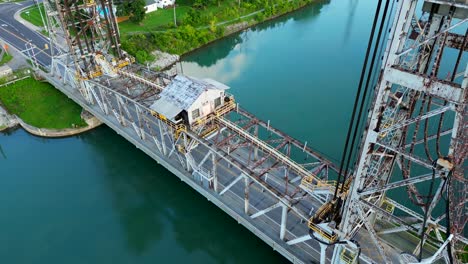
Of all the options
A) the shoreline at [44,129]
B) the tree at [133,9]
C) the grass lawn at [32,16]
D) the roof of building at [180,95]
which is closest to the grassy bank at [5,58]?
the shoreline at [44,129]

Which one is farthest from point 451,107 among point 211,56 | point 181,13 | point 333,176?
point 181,13

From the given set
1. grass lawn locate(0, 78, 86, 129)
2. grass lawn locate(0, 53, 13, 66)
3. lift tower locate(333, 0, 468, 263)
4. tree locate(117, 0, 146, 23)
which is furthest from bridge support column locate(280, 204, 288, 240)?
tree locate(117, 0, 146, 23)

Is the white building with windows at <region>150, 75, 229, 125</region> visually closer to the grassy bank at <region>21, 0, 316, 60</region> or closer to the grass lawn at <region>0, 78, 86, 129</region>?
the grass lawn at <region>0, 78, 86, 129</region>

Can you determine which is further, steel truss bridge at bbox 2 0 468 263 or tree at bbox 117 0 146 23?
tree at bbox 117 0 146 23

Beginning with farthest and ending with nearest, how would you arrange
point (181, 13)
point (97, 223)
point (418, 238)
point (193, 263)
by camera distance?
point (181, 13) < point (97, 223) < point (193, 263) < point (418, 238)

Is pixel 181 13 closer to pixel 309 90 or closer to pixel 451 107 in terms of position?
pixel 309 90

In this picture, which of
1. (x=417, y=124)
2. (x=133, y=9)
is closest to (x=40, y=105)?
(x=133, y=9)
